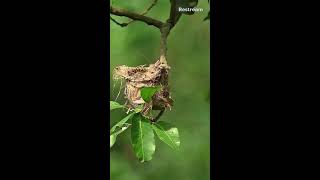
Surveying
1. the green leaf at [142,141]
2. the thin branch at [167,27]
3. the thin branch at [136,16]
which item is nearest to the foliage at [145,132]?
the green leaf at [142,141]

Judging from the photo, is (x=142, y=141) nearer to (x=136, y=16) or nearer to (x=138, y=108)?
(x=138, y=108)

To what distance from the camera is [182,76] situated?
2.62 m

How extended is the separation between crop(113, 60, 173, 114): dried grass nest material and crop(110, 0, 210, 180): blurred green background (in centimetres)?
4

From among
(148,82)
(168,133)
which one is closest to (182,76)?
(148,82)

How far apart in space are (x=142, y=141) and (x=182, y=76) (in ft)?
1.11

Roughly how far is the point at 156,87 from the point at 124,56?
299mm

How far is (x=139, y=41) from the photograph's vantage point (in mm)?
2709

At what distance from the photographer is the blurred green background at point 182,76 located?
8.52 ft

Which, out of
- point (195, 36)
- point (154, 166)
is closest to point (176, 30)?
point (195, 36)

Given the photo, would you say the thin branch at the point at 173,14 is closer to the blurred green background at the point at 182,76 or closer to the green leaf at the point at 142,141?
the blurred green background at the point at 182,76

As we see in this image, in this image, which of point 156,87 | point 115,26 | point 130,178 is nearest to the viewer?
point 156,87

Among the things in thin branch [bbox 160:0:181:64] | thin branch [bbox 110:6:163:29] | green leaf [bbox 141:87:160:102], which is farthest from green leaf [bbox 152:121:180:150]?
thin branch [bbox 110:6:163:29]

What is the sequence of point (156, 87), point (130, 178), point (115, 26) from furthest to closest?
point (130, 178)
point (115, 26)
point (156, 87)
